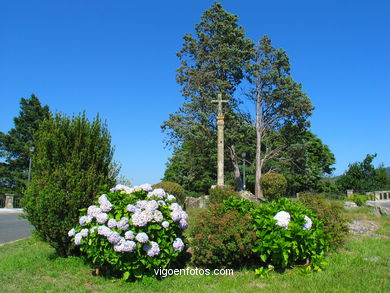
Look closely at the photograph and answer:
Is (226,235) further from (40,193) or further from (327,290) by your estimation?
(40,193)

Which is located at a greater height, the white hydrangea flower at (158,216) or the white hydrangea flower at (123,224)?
the white hydrangea flower at (158,216)

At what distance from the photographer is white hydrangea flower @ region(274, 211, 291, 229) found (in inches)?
193

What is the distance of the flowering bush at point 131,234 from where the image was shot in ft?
15.7

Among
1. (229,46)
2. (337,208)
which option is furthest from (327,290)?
(229,46)

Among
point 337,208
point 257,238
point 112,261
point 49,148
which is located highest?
point 49,148

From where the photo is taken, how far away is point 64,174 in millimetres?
6004

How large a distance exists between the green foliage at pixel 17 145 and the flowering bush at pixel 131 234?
36.1 meters

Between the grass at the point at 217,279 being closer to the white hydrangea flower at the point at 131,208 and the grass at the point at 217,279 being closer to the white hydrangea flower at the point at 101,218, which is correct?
the white hydrangea flower at the point at 101,218

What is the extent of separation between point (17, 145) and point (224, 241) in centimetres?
3855

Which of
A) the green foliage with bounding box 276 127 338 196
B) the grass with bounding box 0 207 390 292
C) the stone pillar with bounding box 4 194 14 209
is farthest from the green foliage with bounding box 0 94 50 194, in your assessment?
the grass with bounding box 0 207 390 292

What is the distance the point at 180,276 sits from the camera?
5234mm

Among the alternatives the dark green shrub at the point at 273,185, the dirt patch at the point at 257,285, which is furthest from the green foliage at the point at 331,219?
the dark green shrub at the point at 273,185

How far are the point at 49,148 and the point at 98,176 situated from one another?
107 centimetres

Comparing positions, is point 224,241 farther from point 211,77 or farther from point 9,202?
point 9,202
